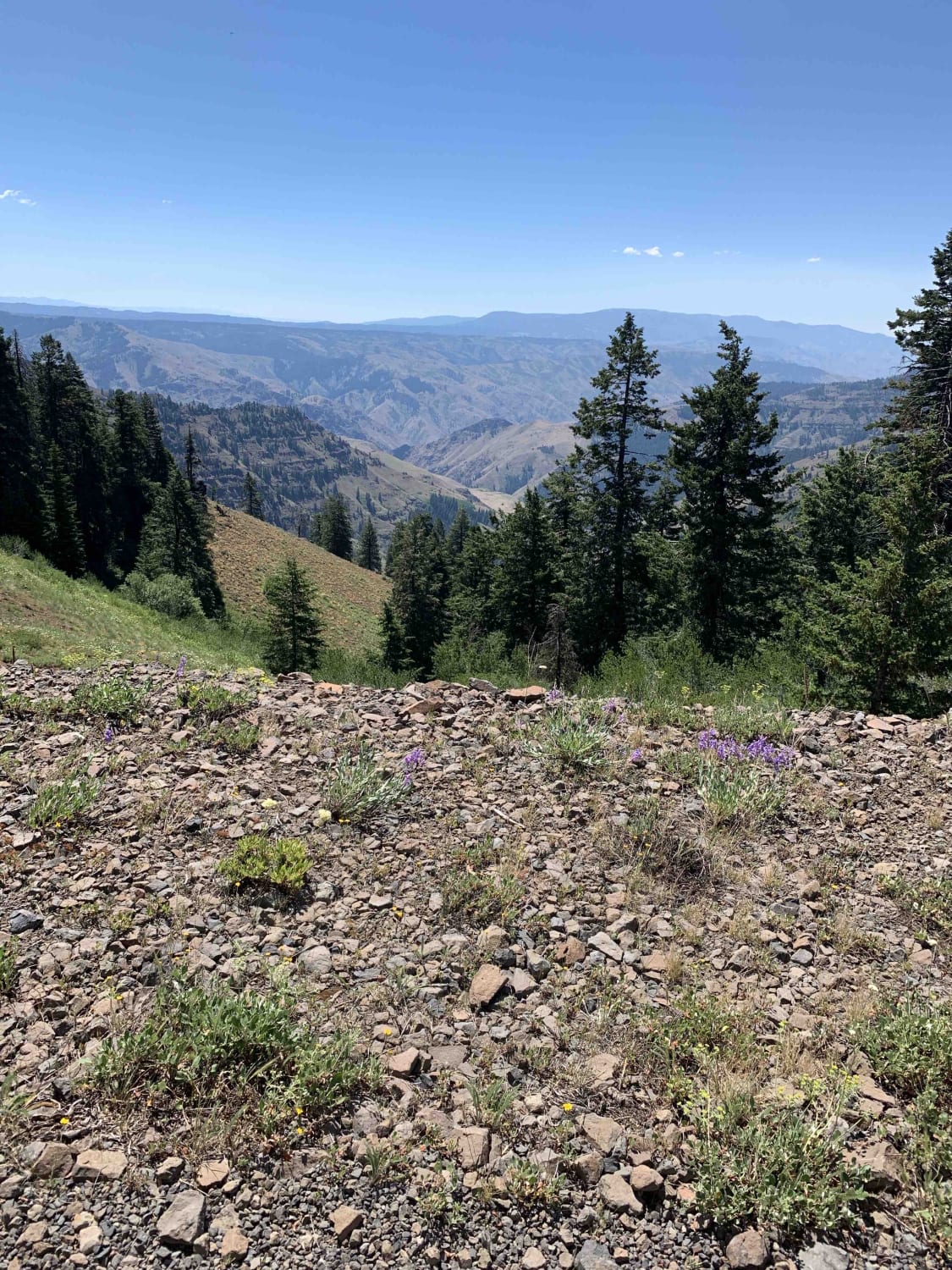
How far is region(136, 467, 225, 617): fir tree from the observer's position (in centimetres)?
4800

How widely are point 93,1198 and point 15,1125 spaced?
61cm

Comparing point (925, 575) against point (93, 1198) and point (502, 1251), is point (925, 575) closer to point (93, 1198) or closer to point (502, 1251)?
point (502, 1251)

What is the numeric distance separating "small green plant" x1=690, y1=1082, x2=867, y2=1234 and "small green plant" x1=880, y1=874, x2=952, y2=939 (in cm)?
242

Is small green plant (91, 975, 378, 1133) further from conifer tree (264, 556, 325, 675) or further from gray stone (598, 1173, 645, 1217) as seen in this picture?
conifer tree (264, 556, 325, 675)

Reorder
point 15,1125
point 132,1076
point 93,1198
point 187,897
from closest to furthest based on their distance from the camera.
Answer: point 93,1198 → point 15,1125 → point 132,1076 → point 187,897

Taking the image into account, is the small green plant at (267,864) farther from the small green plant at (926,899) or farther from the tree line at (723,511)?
the tree line at (723,511)

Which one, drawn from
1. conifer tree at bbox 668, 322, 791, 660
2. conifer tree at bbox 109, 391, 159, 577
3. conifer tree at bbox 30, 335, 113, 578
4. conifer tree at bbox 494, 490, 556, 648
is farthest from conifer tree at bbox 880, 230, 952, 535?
conifer tree at bbox 109, 391, 159, 577

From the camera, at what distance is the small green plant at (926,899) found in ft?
17.8

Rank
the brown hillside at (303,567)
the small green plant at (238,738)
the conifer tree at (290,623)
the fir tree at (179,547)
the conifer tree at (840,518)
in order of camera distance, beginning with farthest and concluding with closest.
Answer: the brown hillside at (303,567)
the fir tree at (179,547)
the conifer tree at (290,623)
the conifer tree at (840,518)
the small green plant at (238,738)

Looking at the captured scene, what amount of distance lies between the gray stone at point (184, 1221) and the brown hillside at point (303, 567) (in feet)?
157

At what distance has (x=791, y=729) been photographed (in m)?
8.27

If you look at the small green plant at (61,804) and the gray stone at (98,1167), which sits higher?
the small green plant at (61,804)

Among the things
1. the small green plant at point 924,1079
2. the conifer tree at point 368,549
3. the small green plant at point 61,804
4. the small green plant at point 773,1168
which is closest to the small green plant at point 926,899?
the small green plant at point 924,1079

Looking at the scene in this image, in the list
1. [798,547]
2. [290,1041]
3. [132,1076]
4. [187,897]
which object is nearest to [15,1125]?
[132,1076]
